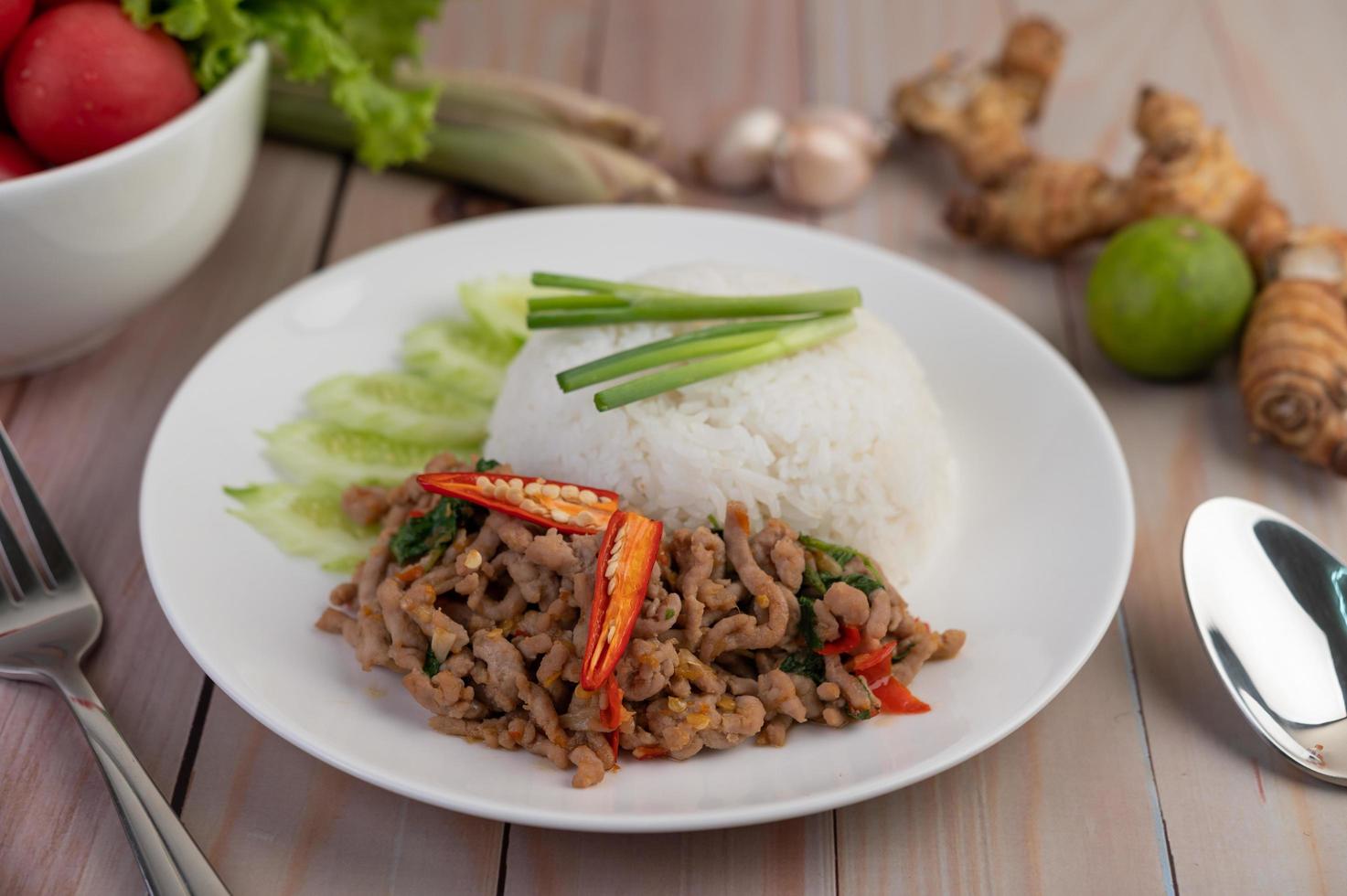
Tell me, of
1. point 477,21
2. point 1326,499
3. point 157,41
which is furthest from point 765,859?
point 477,21

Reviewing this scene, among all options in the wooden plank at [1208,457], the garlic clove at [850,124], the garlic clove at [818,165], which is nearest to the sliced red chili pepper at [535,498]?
the wooden plank at [1208,457]

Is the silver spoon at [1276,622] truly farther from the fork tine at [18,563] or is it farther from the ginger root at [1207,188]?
the fork tine at [18,563]

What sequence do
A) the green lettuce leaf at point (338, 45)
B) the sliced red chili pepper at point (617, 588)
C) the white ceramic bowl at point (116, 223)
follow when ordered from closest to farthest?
the sliced red chili pepper at point (617, 588), the white ceramic bowl at point (116, 223), the green lettuce leaf at point (338, 45)

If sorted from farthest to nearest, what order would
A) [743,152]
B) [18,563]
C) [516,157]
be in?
[743,152]
[516,157]
[18,563]

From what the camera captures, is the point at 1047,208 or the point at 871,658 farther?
the point at 1047,208

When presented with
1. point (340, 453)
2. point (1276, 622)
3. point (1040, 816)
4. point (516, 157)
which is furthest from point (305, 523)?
point (1276, 622)

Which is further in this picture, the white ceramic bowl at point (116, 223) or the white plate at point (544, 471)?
the white ceramic bowl at point (116, 223)

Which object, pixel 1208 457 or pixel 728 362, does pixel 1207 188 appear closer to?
pixel 1208 457
